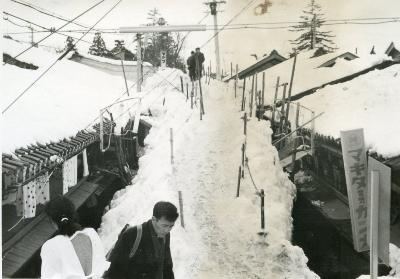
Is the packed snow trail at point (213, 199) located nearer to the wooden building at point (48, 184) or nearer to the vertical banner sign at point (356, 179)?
the wooden building at point (48, 184)

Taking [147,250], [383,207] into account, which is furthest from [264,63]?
[147,250]

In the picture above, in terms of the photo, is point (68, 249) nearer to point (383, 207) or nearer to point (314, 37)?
point (383, 207)

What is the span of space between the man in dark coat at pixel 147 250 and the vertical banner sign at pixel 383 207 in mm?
2270

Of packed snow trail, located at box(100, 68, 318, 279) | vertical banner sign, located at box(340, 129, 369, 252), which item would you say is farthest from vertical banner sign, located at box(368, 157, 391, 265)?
packed snow trail, located at box(100, 68, 318, 279)

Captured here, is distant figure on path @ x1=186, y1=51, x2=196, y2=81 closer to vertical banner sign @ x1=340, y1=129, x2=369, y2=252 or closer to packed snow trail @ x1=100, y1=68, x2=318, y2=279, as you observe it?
packed snow trail @ x1=100, y1=68, x2=318, y2=279

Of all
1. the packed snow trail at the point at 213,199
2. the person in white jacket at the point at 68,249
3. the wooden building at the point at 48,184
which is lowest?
the packed snow trail at the point at 213,199

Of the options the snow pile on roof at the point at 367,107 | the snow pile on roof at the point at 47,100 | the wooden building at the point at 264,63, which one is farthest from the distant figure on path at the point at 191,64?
the wooden building at the point at 264,63

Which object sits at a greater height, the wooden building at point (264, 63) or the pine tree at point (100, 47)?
the pine tree at point (100, 47)

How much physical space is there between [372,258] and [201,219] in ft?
16.9

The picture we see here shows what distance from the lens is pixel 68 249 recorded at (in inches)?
117

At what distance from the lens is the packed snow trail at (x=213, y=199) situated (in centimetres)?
761

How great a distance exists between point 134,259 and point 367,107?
10.7 m

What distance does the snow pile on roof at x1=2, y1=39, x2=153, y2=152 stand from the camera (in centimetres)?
676

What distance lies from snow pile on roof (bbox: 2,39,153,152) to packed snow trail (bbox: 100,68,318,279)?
6.94ft
